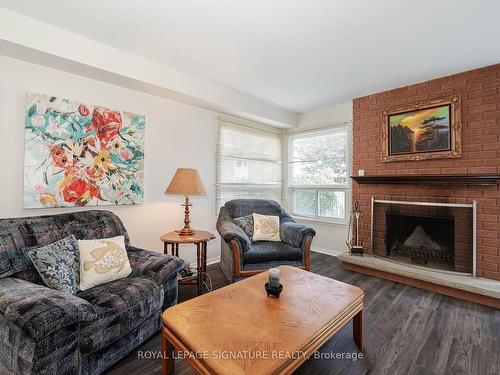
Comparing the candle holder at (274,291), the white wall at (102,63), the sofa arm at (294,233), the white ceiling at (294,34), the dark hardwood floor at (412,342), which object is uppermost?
the white ceiling at (294,34)

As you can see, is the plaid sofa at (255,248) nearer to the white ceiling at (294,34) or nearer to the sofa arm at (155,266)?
the sofa arm at (155,266)

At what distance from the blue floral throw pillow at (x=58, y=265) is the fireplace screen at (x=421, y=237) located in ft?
11.9

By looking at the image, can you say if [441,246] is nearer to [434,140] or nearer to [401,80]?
[434,140]

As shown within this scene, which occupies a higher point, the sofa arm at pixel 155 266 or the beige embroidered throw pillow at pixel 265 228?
the beige embroidered throw pillow at pixel 265 228

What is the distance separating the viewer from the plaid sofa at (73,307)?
1181 mm

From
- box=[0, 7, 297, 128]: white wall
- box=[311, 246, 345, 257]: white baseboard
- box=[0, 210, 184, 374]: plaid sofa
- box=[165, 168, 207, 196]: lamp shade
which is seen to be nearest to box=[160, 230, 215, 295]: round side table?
box=[0, 210, 184, 374]: plaid sofa

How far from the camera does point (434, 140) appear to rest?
3051 millimetres

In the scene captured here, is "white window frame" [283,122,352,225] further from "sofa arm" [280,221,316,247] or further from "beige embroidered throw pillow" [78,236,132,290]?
"beige embroidered throw pillow" [78,236,132,290]

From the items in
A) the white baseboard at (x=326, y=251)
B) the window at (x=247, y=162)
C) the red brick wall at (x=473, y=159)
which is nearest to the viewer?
the red brick wall at (x=473, y=159)

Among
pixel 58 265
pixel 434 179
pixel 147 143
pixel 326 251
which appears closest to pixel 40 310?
pixel 58 265

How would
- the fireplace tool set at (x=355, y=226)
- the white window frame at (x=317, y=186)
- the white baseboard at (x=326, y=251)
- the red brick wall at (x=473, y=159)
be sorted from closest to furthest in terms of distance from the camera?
the red brick wall at (x=473, y=159), the fireplace tool set at (x=355, y=226), the white window frame at (x=317, y=186), the white baseboard at (x=326, y=251)

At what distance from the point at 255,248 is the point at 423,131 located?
261cm

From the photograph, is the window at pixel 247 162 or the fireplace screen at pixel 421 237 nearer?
the fireplace screen at pixel 421 237

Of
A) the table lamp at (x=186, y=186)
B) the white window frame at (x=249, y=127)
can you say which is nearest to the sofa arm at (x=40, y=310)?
the table lamp at (x=186, y=186)
